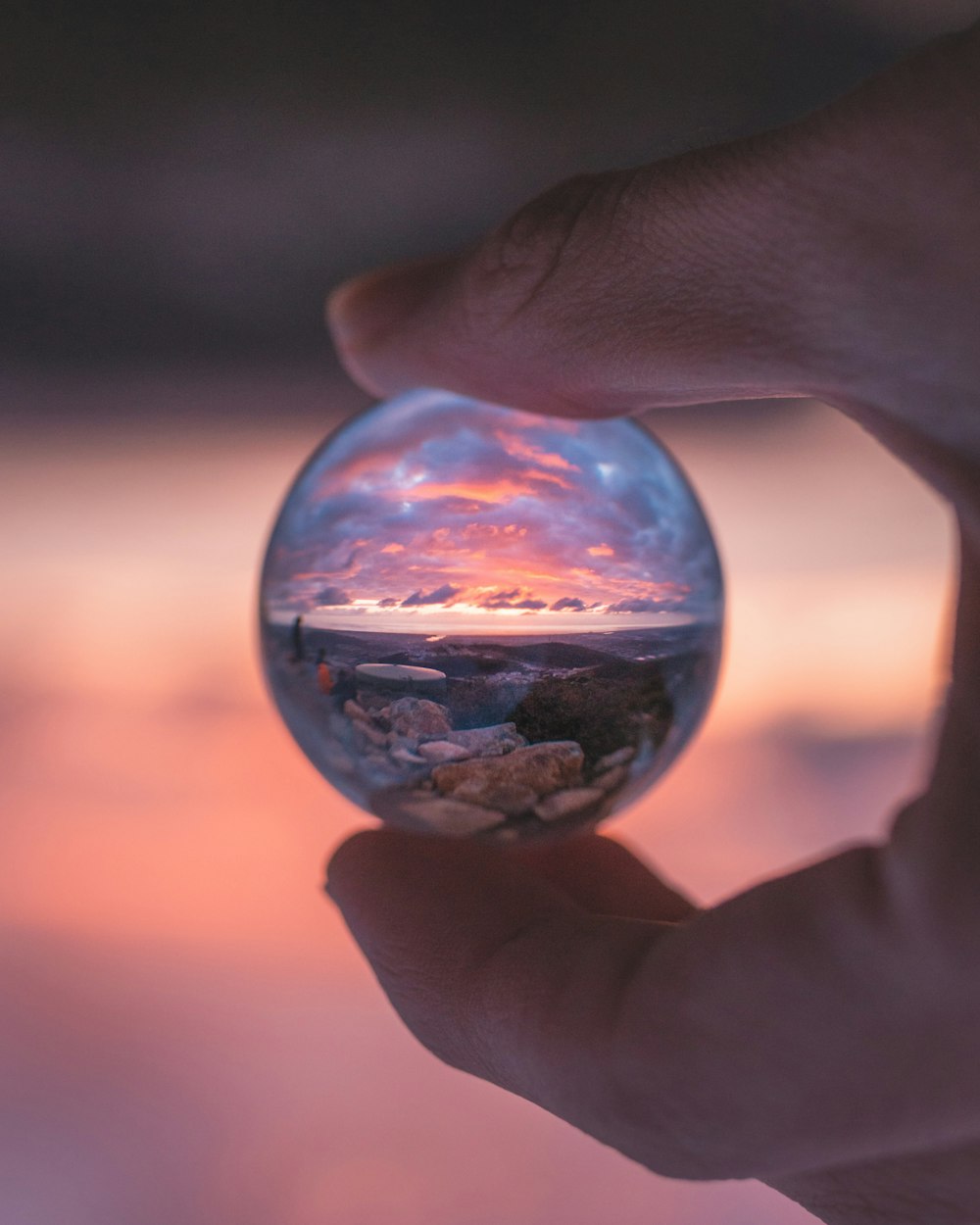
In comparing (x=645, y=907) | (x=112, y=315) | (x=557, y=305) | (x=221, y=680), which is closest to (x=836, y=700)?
(x=221, y=680)

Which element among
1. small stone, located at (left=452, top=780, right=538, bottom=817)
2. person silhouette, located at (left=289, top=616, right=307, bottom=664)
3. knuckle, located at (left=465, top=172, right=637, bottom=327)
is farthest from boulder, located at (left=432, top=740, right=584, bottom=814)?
knuckle, located at (left=465, top=172, right=637, bottom=327)

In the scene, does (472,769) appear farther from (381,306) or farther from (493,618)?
(381,306)

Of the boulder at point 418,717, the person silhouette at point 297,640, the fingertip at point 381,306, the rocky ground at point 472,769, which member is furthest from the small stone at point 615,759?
the fingertip at point 381,306

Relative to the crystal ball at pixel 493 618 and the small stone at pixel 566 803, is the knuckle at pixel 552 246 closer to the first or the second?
the crystal ball at pixel 493 618

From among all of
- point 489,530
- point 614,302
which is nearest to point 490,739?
point 489,530

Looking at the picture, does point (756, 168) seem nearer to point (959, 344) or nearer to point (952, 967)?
point (959, 344)
